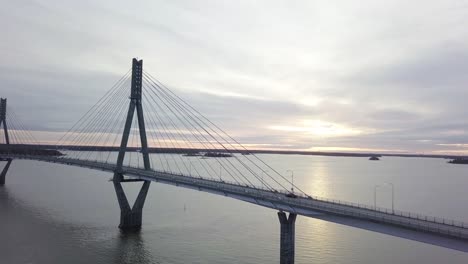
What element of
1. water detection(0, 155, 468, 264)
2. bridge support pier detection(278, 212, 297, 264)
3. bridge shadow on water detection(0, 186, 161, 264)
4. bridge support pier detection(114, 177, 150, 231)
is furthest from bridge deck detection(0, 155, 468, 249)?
bridge shadow on water detection(0, 186, 161, 264)

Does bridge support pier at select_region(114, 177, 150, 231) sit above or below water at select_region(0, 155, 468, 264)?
above

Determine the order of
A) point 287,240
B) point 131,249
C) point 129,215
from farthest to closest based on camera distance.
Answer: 1. point 129,215
2. point 131,249
3. point 287,240

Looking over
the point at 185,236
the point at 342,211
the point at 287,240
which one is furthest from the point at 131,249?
the point at 342,211

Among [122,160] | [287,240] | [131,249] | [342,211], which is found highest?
[122,160]

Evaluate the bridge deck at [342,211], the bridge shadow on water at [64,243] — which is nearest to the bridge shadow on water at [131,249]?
the bridge shadow on water at [64,243]

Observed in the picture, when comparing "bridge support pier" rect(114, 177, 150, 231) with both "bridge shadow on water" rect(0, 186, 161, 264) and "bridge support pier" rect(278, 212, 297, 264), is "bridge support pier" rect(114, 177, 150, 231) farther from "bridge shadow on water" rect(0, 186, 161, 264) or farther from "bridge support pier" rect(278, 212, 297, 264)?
"bridge support pier" rect(278, 212, 297, 264)

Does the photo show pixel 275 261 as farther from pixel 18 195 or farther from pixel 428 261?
pixel 18 195

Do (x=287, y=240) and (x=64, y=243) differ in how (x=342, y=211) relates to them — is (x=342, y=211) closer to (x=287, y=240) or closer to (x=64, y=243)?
(x=287, y=240)

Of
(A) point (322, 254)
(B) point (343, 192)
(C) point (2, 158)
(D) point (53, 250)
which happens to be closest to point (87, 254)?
(D) point (53, 250)

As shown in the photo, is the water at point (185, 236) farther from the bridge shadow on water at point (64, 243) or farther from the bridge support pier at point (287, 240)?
the bridge support pier at point (287, 240)
